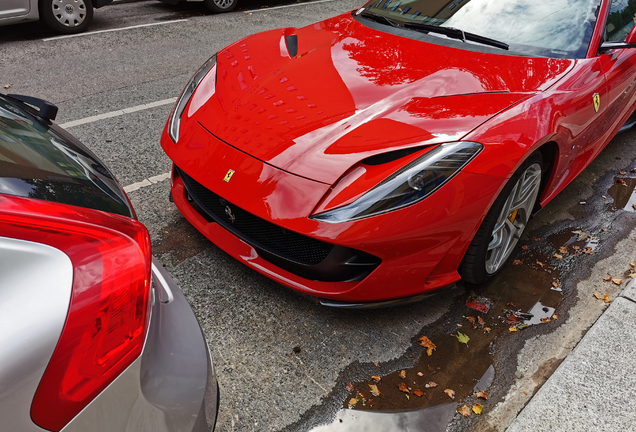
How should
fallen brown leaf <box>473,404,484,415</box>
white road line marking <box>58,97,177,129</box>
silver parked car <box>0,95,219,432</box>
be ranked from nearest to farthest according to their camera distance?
silver parked car <box>0,95,219,432</box> < fallen brown leaf <box>473,404,484,415</box> < white road line marking <box>58,97,177,129</box>

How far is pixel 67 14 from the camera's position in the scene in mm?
7117

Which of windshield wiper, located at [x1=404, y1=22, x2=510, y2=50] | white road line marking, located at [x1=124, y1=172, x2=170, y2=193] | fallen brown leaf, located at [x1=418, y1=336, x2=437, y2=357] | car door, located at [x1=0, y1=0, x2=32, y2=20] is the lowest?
fallen brown leaf, located at [x1=418, y1=336, x2=437, y2=357]

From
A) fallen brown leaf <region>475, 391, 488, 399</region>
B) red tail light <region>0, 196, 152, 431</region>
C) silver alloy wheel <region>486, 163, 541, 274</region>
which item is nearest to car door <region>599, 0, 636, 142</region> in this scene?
silver alloy wheel <region>486, 163, 541, 274</region>

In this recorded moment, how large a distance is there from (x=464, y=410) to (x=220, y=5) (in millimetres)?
8066

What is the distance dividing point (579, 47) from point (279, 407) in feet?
8.64

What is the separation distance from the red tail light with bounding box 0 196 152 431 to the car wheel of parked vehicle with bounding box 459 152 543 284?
1816 mm

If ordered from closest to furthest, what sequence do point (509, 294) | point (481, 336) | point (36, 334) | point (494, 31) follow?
1. point (36, 334)
2. point (481, 336)
3. point (509, 294)
4. point (494, 31)

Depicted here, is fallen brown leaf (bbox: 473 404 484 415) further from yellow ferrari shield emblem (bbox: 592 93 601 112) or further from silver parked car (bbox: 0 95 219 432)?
yellow ferrari shield emblem (bbox: 592 93 601 112)

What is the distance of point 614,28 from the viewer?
134 inches

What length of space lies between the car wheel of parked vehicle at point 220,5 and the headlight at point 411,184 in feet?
24.1

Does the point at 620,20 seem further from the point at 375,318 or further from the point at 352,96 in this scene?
the point at 375,318

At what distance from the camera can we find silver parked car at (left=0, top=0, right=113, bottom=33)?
259 inches

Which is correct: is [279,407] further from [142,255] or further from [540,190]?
[540,190]

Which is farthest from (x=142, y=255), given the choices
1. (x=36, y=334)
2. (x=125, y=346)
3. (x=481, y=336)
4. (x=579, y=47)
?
(x=579, y=47)
